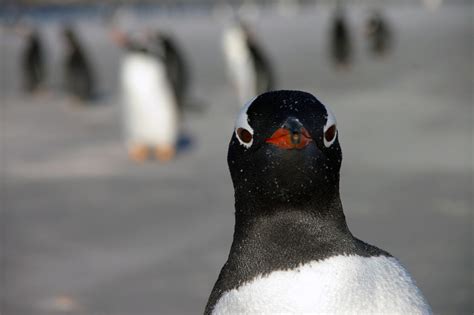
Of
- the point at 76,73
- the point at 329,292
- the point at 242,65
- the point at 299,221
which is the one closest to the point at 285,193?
the point at 299,221

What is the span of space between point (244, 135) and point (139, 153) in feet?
21.0

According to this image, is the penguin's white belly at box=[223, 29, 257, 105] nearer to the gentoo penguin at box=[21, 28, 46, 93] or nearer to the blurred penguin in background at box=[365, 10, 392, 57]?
the gentoo penguin at box=[21, 28, 46, 93]

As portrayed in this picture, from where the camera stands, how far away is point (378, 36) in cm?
1809

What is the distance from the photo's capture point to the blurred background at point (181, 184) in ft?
15.2

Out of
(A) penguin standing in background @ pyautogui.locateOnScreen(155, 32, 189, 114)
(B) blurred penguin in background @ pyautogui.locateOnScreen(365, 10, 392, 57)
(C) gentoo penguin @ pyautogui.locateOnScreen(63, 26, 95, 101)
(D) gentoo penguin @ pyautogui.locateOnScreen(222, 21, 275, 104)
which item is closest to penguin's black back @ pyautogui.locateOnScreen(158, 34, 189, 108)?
(A) penguin standing in background @ pyautogui.locateOnScreen(155, 32, 189, 114)

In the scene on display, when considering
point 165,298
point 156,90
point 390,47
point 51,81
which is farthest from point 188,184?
→ point 390,47

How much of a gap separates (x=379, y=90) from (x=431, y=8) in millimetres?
30750

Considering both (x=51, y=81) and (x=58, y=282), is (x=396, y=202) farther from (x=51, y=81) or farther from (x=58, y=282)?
(x=51, y=81)

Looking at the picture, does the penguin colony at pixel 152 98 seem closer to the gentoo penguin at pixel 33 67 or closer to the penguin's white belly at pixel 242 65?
the penguin's white belly at pixel 242 65

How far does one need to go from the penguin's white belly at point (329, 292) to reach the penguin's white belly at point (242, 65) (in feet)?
29.0

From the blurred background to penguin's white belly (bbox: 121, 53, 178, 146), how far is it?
4.8 inches

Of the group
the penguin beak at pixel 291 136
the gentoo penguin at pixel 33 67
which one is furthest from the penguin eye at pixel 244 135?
the gentoo penguin at pixel 33 67

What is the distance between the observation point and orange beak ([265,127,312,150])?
1780mm

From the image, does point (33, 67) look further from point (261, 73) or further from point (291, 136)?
point (291, 136)
